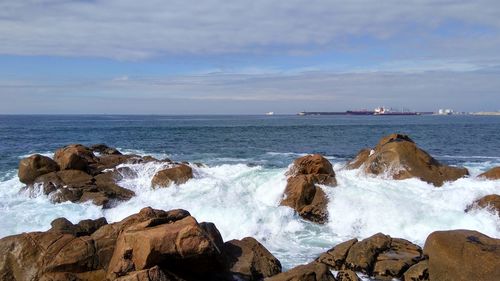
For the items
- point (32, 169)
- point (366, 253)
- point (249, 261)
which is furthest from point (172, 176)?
point (366, 253)

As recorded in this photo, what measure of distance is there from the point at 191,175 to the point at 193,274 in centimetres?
1301

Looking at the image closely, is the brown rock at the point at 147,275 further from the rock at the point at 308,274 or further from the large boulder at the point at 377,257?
the large boulder at the point at 377,257

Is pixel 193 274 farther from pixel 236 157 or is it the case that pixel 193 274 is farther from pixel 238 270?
pixel 236 157

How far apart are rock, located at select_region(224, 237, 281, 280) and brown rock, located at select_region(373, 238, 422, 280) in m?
2.77

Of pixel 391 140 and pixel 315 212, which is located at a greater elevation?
pixel 391 140

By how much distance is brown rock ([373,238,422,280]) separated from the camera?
42.2 feet

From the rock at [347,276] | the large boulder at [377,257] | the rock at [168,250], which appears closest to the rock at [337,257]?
the large boulder at [377,257]

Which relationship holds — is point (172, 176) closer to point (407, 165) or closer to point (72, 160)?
point (72, 160)

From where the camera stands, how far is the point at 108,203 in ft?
68.8

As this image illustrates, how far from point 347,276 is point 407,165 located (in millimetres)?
11807

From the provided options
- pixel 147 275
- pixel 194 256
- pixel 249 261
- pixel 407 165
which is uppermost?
pixel 407 165

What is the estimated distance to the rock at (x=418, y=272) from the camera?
12.3 meters

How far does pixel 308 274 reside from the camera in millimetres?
11070

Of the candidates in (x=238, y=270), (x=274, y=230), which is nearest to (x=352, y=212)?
(x=274, y=230)
